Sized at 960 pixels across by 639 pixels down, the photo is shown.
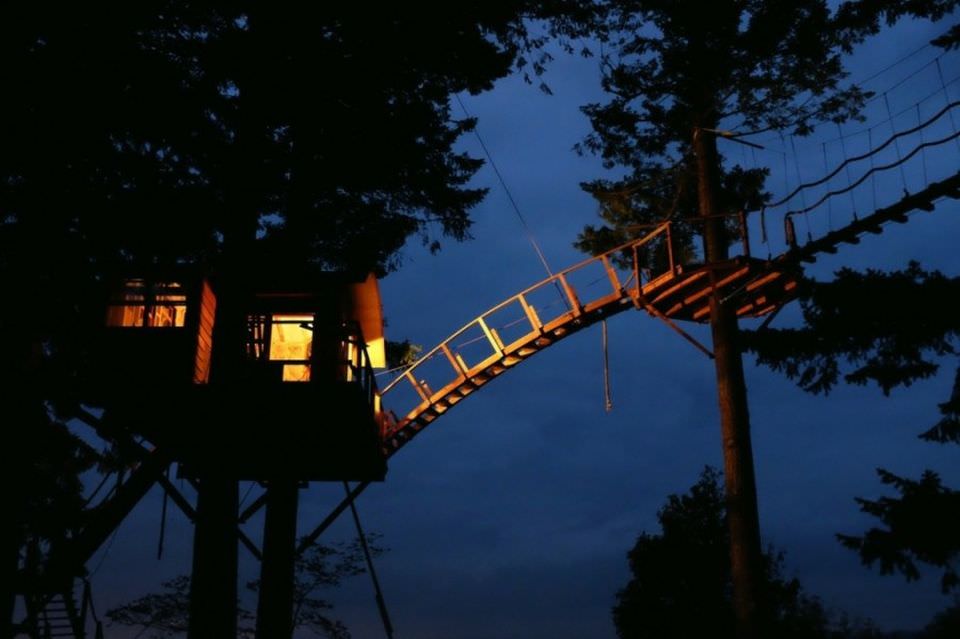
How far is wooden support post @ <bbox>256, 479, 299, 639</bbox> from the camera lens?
1852cm

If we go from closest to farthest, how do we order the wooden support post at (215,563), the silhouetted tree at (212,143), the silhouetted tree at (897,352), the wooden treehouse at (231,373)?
the silhouetted tree at (897,352) → the silhouetted tree at (212,143) → the wooden support post at (215,563) → the wooden treehouse at (231,373)

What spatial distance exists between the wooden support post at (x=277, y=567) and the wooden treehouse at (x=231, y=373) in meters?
1.07

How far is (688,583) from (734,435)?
37.1ft

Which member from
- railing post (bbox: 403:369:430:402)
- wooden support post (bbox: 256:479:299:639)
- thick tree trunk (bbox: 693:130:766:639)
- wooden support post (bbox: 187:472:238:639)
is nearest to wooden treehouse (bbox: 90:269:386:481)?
wooden support post (bbox: 187:472:238:639)

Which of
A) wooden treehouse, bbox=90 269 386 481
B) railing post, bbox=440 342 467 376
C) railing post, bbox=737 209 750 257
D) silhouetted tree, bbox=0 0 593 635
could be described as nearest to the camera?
silhouetted tree, bbox=0 0 593 635

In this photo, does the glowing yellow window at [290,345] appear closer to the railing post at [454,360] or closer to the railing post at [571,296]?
the railing post at [454,360]

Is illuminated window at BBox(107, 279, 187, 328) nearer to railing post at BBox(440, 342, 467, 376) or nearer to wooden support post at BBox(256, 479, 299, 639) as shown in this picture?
wooden support post at BBox(256, 479, 299, 639)

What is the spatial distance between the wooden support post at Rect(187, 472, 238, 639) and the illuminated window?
4337 millimetres

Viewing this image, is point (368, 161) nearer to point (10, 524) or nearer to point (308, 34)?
point (308, 34)

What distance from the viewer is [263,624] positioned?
18719mm

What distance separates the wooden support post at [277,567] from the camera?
18.5 m

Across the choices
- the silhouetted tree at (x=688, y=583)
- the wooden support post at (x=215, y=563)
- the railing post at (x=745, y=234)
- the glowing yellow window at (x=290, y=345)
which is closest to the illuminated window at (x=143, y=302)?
the glowing yellow window at (x=290, y=345)

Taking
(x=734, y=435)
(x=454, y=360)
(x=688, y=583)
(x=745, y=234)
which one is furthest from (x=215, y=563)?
(x=688, y=583)

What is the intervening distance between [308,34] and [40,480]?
425 inches
